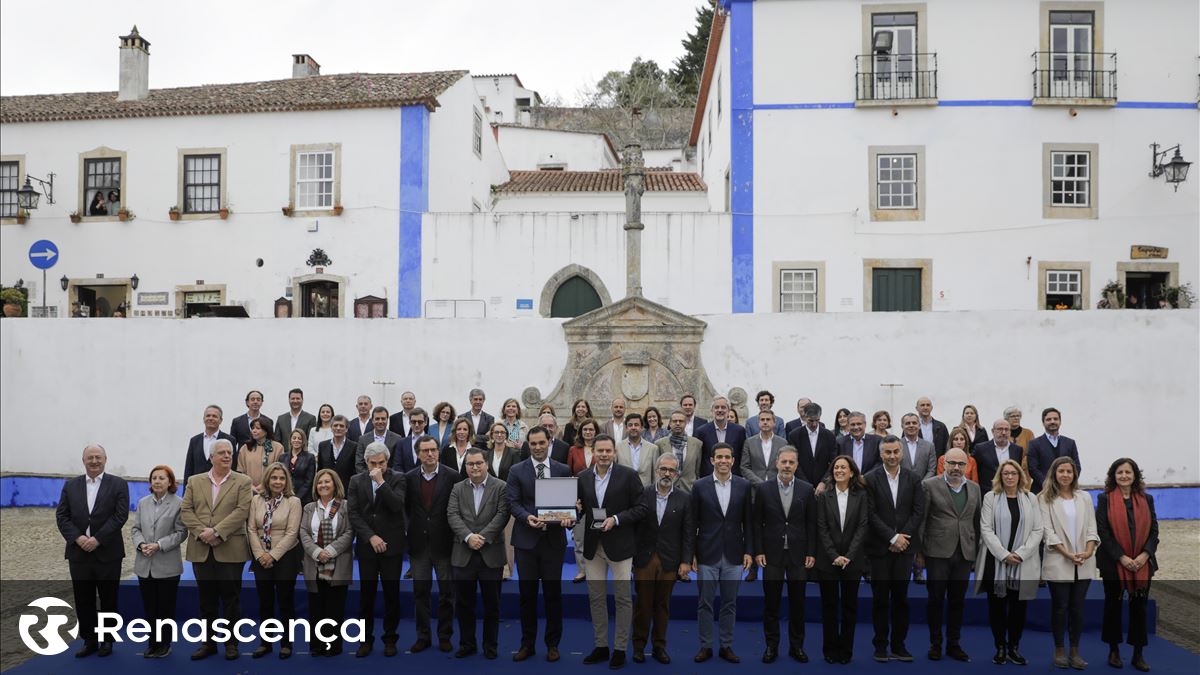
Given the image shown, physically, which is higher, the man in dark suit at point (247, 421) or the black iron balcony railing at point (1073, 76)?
the black iron balcony railing at point (1073, 76)

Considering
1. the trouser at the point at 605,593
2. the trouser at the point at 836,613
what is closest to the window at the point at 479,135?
the trouser at the point at 605,593

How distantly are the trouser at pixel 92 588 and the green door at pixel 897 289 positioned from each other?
14074 mm

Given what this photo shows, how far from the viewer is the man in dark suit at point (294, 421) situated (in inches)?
398

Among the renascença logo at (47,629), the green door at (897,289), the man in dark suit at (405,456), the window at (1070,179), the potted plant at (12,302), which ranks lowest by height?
the renascença logo at (47,629)

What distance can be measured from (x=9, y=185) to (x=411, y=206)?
8982 mm

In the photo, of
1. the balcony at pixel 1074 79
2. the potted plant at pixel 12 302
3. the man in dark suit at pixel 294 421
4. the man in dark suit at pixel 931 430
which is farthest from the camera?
the balcony at pixel 1074 79

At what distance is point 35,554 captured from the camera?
10797mm

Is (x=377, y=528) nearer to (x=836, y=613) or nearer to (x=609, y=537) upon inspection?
(x=609, y=537)

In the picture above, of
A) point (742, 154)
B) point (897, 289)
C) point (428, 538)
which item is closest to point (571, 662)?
point (428, 538)

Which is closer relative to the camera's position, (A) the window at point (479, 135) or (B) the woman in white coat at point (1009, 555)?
(B) the woman in white coat at point (1009, 555)

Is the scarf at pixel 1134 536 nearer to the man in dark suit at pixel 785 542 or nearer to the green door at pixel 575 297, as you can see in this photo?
the man in dark suit at pixel 785 542

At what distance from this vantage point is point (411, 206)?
1912 centimetres

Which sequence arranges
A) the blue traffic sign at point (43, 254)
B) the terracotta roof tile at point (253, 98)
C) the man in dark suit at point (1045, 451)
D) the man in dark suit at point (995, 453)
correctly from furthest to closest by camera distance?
the terracotta roof tile at point (253, 98), the blue traffic sign at point (43, 254), the man in dark suit at point (1045, 451), the man in dark suit at point (995, 453)

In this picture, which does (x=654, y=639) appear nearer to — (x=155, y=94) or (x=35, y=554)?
(x=35, y=554)
